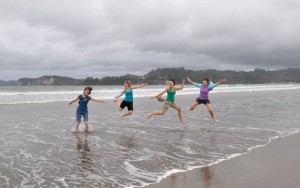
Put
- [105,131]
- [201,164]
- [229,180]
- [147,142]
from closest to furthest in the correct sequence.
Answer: [229,180] < [201,164] < [147,142] < [105,131]

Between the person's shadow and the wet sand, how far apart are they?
74.7 inches

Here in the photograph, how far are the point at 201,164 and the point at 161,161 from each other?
2.99 ft

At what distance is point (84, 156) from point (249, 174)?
12.9ft

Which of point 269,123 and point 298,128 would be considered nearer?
point 298,128

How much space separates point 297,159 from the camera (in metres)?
8.02

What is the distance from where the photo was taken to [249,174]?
6734mm

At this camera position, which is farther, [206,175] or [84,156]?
[84,156]

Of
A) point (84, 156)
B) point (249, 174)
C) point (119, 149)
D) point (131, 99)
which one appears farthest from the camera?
point (131, 99)

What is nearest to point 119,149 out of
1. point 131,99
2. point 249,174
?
point 249,174

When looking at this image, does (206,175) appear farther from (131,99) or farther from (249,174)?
(131,99)

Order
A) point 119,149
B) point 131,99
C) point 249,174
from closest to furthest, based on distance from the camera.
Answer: point 249,174, point 119,149, point 131,99

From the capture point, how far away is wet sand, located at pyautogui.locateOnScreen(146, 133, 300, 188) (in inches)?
241

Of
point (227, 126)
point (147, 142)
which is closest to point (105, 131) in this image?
point (147, 142)

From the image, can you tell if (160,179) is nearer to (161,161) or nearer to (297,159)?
(161,161)
